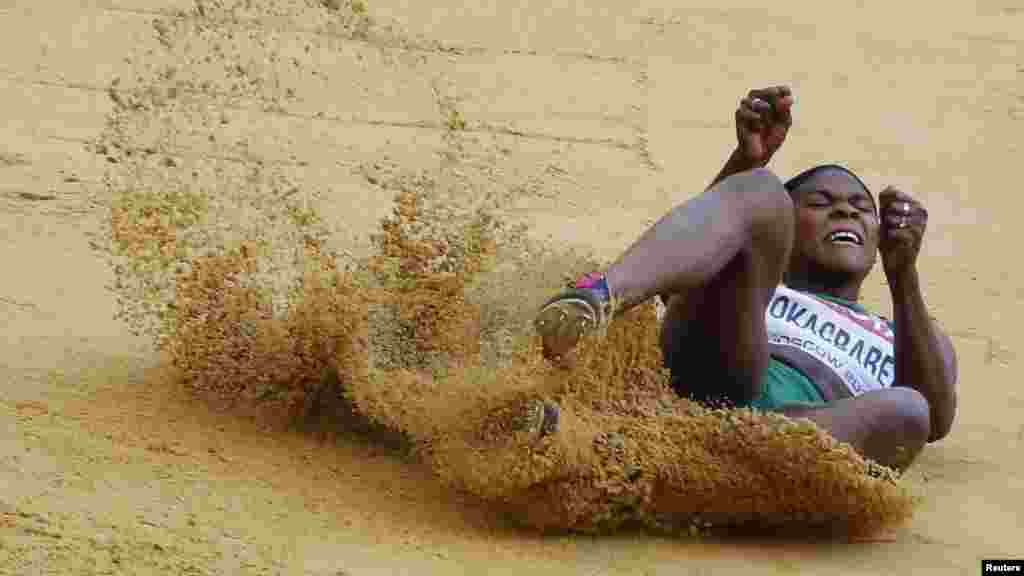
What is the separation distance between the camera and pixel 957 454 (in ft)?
14.4

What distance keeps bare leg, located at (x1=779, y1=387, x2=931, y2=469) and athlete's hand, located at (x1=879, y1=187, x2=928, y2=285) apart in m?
0.40

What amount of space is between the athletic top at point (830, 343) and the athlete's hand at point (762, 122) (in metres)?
0.32

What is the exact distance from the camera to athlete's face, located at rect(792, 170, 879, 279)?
4.23 metres

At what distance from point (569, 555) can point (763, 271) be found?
2.09ft

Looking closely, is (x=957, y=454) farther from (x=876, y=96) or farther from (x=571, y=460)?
(x=876, y=96)

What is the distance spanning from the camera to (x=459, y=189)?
5.57m

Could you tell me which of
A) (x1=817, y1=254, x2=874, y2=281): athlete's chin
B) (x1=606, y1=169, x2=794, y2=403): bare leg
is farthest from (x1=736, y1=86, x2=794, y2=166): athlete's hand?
(x1=606, y1=169, x2=794, y2=403): bare leg

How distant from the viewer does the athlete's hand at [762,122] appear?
390 centimetres

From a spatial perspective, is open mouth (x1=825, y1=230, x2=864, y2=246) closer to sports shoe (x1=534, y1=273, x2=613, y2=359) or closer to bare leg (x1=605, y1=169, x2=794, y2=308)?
bare leg (x1=605, y1=169, x2=794, y2=308)

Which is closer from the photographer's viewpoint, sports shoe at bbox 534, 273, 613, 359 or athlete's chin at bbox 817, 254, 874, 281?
sports shoe at bbox 534, 273, 613, 359

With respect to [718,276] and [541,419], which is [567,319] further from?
[718,276]

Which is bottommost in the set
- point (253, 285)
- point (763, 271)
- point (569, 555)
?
point (569, 555)

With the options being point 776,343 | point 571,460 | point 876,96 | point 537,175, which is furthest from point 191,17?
point 571,460

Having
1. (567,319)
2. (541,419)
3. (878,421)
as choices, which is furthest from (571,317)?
(878,421)
